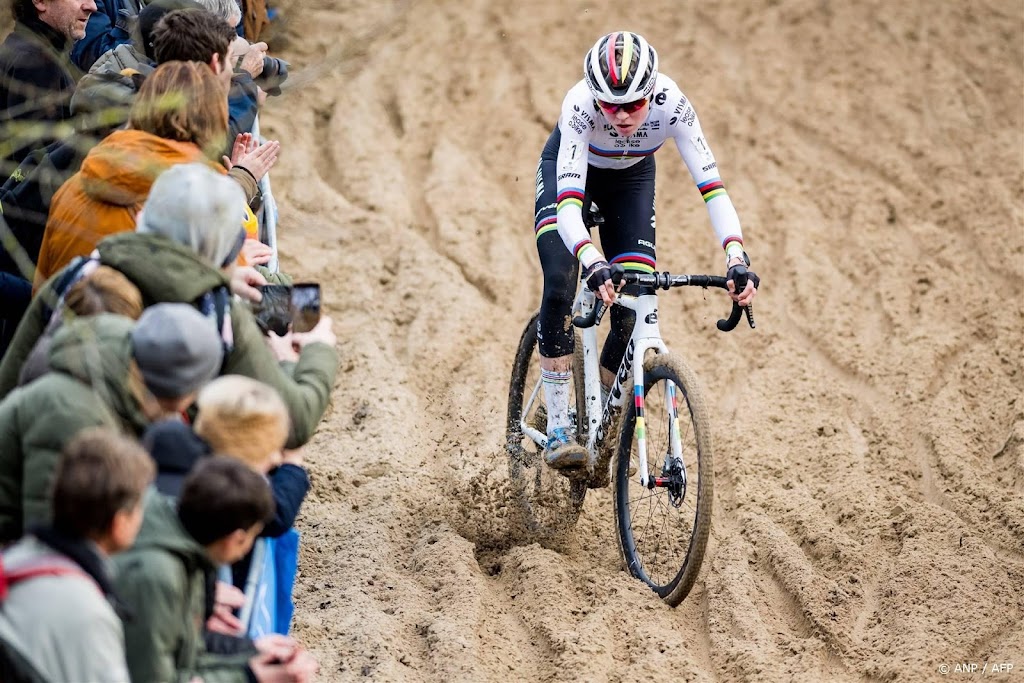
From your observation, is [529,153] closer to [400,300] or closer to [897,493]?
[400,300]

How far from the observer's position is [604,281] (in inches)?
213

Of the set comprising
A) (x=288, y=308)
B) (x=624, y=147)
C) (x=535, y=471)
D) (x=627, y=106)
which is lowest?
(x=535, y=471)

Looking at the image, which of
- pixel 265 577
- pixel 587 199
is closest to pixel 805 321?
pixel 587 199

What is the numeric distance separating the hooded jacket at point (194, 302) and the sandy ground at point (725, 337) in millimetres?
536

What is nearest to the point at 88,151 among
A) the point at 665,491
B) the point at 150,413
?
the point at 150,413

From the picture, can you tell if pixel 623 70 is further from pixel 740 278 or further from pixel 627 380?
pixel 627 380

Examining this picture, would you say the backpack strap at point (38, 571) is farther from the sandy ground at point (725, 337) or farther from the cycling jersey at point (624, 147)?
the cycling jersey at point (624, 147)

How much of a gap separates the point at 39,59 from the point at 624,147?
9.25 feet

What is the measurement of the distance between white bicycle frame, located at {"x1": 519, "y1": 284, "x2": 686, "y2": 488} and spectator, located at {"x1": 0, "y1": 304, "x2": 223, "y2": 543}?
2.56m

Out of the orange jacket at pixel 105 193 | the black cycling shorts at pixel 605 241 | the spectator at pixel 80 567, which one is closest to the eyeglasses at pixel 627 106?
the black cycling shorts at pixel 605 241

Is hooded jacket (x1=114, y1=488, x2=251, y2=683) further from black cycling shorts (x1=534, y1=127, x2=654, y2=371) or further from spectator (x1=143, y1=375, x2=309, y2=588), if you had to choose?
black cycling shorts (x1=534, y1=127, x2=654, y2=371)

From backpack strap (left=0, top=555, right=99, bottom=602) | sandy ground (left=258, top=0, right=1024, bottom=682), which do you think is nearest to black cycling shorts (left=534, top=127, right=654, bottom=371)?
sandy ground (left=258, top=0, right=1024, bottom=682)

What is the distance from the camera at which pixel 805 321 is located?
8.49m

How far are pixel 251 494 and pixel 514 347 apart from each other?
5124mm
